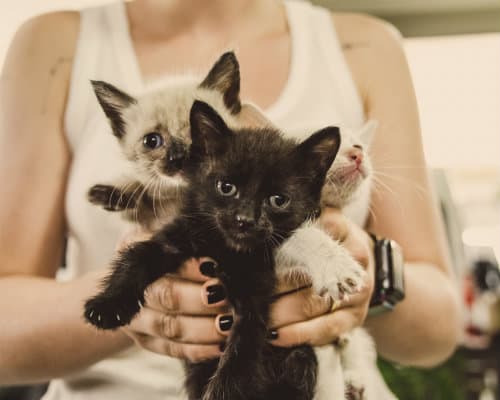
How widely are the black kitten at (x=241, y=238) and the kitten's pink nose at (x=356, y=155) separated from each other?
0.18 ft

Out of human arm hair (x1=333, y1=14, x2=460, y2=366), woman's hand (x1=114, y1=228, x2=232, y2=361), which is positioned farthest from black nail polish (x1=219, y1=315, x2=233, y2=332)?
human arm hair (x1=333, y1=14, x2=460, y2=366)

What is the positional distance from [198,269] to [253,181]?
0.10m

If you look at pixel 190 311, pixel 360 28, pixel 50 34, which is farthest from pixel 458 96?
pixel 50 34

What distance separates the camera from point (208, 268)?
17.7 inches

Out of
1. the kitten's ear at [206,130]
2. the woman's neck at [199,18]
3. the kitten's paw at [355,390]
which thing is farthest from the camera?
the woman's neck at [199,18]

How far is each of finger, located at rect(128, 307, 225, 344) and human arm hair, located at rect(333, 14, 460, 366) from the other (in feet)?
0.70

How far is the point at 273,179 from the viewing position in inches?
16.5

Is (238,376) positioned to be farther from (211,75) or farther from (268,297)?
(211,75)

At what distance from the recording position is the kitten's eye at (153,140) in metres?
0.43

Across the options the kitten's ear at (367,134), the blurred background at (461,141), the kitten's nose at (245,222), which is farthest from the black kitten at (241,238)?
the blurred background at (461,141)

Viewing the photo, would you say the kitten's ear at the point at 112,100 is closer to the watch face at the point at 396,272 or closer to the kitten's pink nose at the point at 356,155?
the kitten's pink nose at the point at 356,155

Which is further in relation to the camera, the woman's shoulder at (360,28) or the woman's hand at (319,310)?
the woman's shoulder at (360,28)

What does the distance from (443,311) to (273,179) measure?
0.36m

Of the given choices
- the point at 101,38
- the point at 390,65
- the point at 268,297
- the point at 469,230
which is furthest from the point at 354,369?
the point at 101,38
